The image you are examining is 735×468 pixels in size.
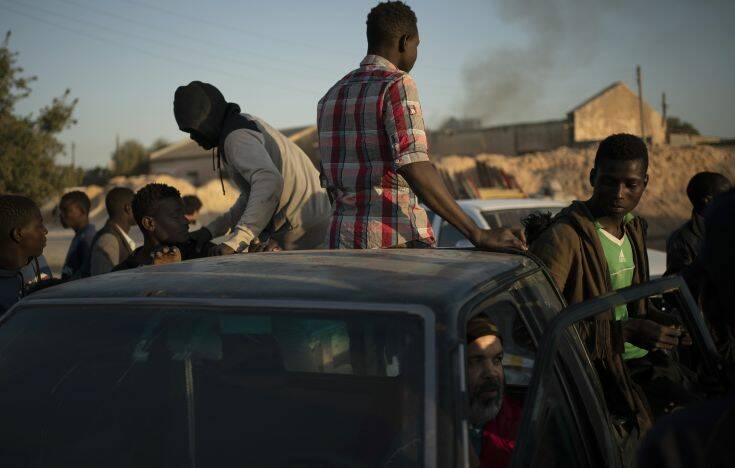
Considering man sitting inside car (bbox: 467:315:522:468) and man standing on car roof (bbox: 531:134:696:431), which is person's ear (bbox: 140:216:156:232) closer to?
man standing on car roof (bbox: 531:134:696:431)

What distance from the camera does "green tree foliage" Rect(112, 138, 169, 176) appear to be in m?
67.2

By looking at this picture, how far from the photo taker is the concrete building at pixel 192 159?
49688 mm

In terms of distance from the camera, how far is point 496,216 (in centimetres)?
769

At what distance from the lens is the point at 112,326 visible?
2.30 m

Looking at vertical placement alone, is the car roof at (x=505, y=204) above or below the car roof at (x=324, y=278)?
above

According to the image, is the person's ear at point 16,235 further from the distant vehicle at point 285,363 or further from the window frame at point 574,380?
the window frame at point 574,380

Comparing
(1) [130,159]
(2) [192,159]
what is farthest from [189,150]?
(1) [130,159]

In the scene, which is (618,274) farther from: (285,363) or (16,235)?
(16,235)

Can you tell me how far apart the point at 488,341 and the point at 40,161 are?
26774mm

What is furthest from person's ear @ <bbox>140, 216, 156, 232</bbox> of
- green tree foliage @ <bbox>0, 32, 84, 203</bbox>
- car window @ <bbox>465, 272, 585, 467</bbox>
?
green tree foliage @ <bbox>0, 32, 84, 203</bbox>

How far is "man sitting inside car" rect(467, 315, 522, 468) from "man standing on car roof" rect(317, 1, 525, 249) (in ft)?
3.68

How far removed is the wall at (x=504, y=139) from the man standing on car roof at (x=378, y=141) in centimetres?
3997

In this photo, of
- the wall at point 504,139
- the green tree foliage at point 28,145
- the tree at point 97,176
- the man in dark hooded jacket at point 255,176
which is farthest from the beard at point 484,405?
the tree at point 97,176

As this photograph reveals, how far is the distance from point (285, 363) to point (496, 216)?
561 cm
